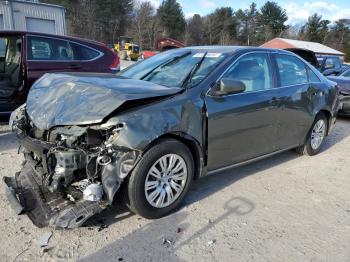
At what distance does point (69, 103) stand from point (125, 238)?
53.7 inches

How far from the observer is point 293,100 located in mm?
4965

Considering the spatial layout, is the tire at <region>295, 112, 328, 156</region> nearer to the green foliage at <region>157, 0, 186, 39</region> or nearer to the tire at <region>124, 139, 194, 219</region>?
the tire at <region>124, 139, 194, 219</region>

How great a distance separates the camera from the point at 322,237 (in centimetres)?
344

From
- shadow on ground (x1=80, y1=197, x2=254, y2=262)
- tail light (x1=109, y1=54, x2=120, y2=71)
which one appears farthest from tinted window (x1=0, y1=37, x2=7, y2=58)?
shadow on ground (x1=80, y1=197, x2=254, y2=262)

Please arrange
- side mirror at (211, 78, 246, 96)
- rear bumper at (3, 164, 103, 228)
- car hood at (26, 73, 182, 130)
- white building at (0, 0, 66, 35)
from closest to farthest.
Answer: rear bumper at (3, 164, 103, 228) → car hood at (26, 73, 182, 130) → side mirror at (211, 78, 246, 96) → white building at (0, 0, 66, 35)

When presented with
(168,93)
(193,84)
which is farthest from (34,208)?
(193,84)

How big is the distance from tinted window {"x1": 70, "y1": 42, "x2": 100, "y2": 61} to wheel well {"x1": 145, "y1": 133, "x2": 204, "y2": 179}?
4126 millimetres

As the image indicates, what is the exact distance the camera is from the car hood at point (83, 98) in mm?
3252

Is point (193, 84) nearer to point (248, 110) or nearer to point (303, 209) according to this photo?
point (248, 110)

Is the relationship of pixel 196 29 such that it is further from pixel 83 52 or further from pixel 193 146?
pixel 193 146

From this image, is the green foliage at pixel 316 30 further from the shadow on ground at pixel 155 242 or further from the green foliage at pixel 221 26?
the shadow on ground at pixel 155 242

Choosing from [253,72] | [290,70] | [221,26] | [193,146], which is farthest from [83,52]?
[221,26]

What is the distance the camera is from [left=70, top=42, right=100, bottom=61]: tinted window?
700 centimetres

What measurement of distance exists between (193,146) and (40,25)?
20.0m
